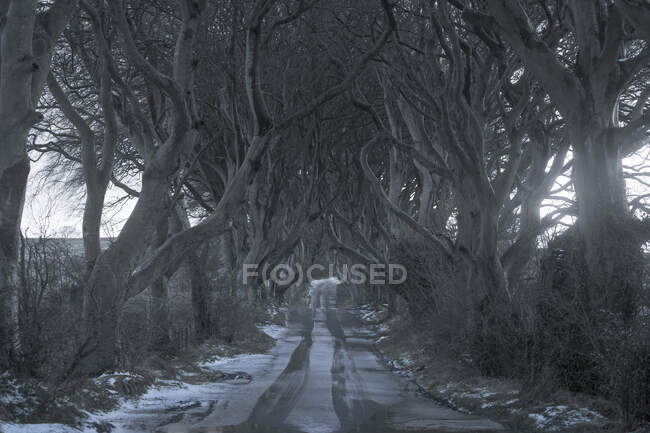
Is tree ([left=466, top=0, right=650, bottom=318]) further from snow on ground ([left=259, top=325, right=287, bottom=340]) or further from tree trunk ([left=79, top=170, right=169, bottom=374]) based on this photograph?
snow on ground ([left=259, top=325, right=287, bottom=340])

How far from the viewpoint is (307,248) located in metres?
56.1

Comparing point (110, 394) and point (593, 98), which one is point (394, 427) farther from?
point (593, 98)

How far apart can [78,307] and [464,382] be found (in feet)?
21.3

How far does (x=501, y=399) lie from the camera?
1116 cm

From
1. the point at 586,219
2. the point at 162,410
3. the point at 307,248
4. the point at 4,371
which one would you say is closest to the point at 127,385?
the point at 162,410

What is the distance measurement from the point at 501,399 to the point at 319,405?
2614 mm

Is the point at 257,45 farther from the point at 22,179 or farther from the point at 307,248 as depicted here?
the point at 307,248

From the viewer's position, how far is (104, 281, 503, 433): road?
926 cm

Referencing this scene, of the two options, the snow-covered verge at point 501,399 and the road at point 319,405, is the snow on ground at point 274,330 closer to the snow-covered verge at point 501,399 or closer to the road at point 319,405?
the road at point 319,405

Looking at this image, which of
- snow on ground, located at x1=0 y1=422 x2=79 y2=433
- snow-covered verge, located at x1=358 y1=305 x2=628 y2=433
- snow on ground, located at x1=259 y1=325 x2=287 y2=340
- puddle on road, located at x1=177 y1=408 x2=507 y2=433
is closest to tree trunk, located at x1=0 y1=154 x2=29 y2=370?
snow on ground, located at x1=0 y1=422 x2=79 y2=433

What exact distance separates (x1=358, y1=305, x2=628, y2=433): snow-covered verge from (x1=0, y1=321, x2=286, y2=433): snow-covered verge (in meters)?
3.58

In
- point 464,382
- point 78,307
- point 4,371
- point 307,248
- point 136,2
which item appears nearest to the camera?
point 4,371

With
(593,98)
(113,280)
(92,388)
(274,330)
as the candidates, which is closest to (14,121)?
(113,280)

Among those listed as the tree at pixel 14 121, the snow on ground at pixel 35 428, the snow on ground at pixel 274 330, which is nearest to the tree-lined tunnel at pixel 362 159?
the tree at pixel 14 121
